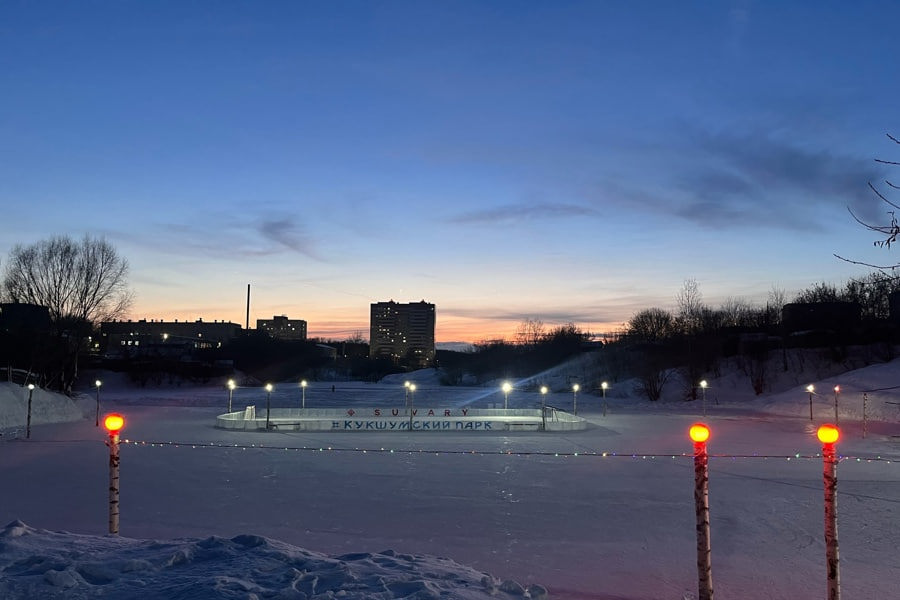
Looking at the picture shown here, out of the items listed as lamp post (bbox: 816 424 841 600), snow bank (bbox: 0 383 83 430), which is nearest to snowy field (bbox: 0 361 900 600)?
lamp post (bbox: 816 424 841 600)

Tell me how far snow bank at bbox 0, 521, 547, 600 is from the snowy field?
1.0 inches

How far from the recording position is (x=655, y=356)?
205 feet

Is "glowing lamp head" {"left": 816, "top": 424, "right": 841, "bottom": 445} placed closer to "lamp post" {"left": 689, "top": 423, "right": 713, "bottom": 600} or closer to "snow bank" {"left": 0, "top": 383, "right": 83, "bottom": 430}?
"lamp post" {"left": 689, "top": 423, "right": 713, "bottom": 600}

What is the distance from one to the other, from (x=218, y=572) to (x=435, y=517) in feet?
16.5

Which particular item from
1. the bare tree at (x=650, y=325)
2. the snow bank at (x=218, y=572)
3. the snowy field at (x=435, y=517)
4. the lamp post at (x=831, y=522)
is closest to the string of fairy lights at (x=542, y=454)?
the snowy field at (x=435, y=517)

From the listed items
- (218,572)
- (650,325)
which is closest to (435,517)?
(218,572)

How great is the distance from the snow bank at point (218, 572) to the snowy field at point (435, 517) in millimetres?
24

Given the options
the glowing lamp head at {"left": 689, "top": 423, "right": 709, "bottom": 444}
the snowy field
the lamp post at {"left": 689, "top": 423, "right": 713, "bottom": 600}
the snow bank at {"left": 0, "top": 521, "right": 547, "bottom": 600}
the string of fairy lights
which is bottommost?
the string of fairy lights

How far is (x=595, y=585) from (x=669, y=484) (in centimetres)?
745

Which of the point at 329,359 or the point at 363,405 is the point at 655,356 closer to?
the point at 363,405

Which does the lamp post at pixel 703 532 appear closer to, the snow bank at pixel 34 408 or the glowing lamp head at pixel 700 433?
the glowing lamp head at pixel 700 433

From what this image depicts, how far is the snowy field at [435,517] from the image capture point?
6.68 m

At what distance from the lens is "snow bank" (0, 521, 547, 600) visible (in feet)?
19.5

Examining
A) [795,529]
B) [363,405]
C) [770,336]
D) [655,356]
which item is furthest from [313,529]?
[770,336]
